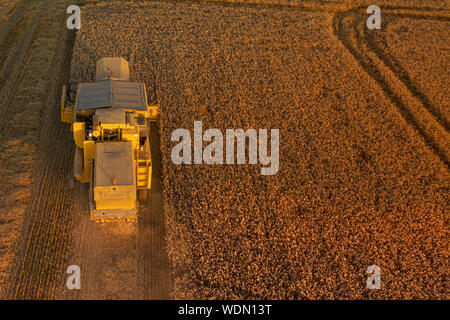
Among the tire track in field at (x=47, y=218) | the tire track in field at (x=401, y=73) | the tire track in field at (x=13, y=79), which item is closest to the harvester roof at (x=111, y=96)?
the tire track in field at (x=47, y=218)

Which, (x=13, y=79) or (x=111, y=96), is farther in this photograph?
(x=13, y=79)

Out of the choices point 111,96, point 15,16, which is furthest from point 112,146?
point 15,16

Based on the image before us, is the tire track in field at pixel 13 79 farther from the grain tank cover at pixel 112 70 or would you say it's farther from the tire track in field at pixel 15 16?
the grain tank cover at pixel 112 70

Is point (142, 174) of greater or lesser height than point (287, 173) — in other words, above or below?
below

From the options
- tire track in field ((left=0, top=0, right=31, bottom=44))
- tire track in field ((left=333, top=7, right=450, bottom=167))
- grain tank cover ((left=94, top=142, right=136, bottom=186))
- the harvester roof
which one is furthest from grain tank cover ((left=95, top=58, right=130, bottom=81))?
tire track in field ((left=333, top=7, right=450, bottom=167))

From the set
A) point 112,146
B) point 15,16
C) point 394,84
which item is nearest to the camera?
point 112,146

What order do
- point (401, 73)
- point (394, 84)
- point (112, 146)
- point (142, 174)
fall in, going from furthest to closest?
point (401, 73), point (394, 84), point (142, 174), point (112, 146)

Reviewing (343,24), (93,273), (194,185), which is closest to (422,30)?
(343,24)

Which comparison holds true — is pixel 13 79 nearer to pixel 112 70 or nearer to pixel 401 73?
pixel 112 70
